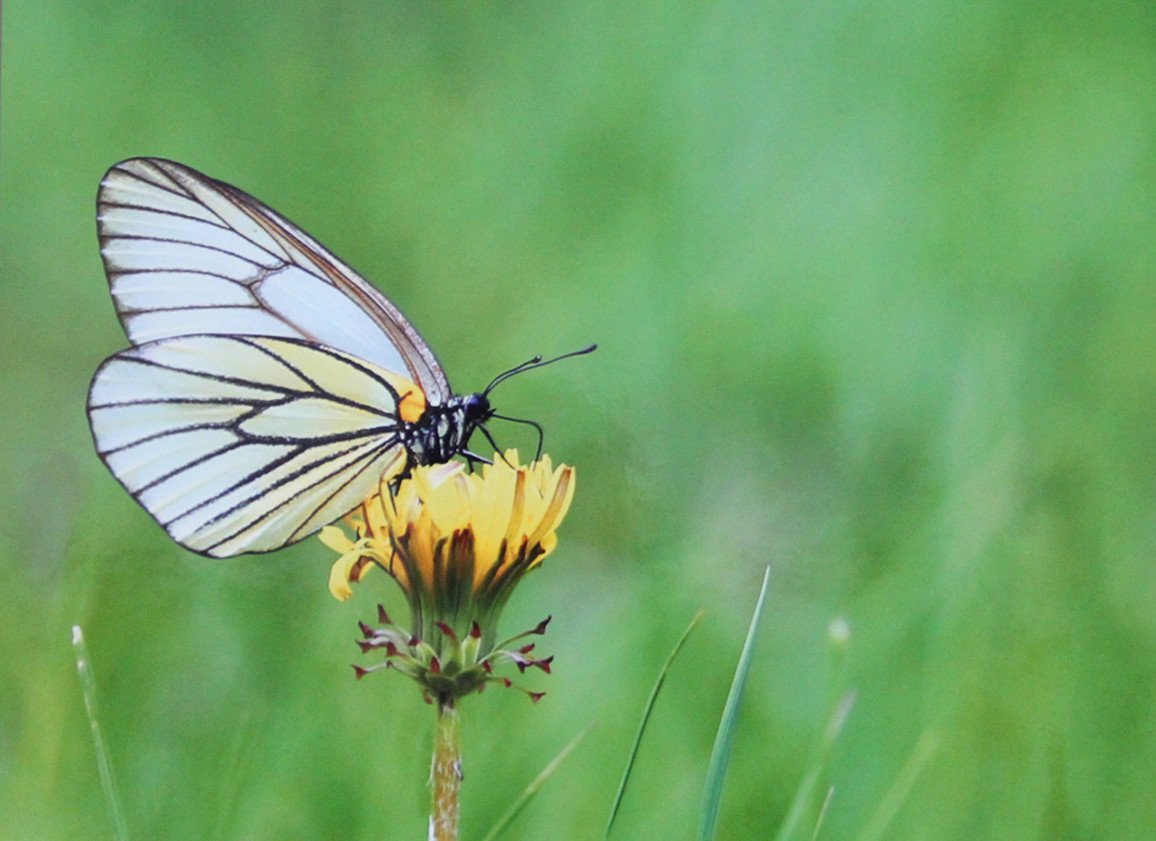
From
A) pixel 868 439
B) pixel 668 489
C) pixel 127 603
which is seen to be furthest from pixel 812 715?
pixel 127 603

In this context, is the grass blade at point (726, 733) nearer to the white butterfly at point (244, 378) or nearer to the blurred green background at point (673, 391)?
the blurred green background at point (673, 391)

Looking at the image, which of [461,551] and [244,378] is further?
[244,378]

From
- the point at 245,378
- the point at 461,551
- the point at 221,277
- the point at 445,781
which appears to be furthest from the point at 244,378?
the point at 445,781

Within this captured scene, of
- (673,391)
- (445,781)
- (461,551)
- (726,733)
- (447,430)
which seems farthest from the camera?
(673,391)

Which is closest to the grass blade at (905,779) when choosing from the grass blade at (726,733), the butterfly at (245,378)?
the grass blade at (726,733)

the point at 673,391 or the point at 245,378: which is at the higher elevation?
the point at 673,391

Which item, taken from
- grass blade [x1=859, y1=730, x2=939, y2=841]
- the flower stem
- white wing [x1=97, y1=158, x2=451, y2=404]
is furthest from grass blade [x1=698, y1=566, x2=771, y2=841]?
white wing [x1=97, y1=158, x2=451, y2=404]

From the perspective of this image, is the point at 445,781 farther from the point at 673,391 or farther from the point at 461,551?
the point at 673,391

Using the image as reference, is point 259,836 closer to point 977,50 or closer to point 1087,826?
point 1087,826
